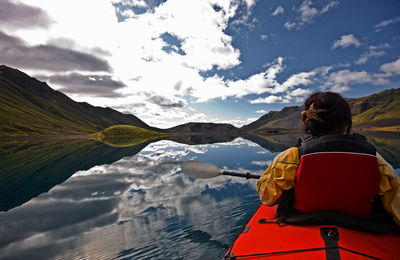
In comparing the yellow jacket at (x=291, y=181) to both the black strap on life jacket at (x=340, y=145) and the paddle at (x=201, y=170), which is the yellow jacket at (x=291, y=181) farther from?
the paddle at (x=201, y=170)

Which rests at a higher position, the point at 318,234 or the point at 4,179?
A: the point at 318,234

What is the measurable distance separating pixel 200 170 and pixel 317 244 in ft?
14.5

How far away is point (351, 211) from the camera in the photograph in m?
2.99

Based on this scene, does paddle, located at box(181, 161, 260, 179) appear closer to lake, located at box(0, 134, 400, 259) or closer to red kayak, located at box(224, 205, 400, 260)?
Result: lake, located at box(0, 134, 400, 259)

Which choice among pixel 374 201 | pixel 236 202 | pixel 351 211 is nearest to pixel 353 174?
pixel 351 211

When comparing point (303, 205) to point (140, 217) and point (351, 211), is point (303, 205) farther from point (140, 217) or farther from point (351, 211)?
point (140, 217)

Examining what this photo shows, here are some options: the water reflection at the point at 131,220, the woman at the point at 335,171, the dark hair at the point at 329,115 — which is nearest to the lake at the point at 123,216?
the water reflection at the point at 131,220

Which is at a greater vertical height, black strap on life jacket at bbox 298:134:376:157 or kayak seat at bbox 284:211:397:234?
black strap on life jacket at bbox 298:134:376:157

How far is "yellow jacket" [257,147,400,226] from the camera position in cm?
285

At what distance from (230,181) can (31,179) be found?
17.3m

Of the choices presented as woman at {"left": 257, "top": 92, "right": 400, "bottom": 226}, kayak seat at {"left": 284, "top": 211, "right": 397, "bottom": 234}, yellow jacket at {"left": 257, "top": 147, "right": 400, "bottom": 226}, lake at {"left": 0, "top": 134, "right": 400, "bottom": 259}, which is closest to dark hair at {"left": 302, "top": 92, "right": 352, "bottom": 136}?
woman at {"left": 257, "top": 92, "right": 400, "bottom": 226}

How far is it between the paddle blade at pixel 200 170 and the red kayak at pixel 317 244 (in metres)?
3.04

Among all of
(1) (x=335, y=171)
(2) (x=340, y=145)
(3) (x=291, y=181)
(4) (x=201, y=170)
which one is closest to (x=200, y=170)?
(4) (x=201, y=170)

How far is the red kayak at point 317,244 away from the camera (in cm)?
252
